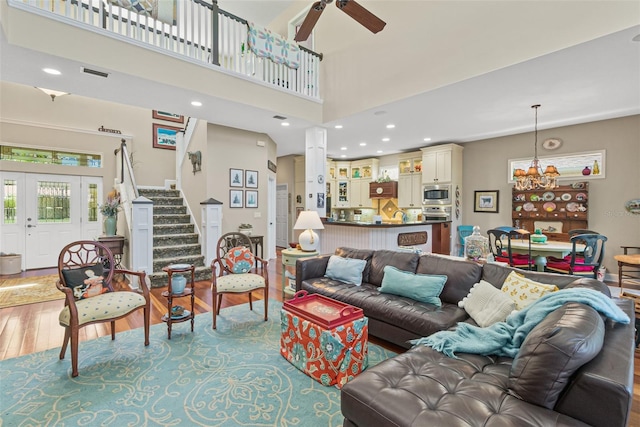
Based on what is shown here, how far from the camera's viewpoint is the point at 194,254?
578cm

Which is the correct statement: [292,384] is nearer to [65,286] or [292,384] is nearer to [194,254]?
[65,286]

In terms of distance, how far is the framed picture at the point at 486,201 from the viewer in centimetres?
674

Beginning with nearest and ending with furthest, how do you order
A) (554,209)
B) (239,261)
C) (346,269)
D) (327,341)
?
(327,341) → (346,269) → (239,261) → (554,209)

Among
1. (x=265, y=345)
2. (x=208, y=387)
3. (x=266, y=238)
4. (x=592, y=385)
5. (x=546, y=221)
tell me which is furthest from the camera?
(x=266, y=238)

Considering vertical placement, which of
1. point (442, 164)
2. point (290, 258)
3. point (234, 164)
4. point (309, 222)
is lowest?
point (290, 258)

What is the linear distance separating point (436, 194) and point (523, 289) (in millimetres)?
5290

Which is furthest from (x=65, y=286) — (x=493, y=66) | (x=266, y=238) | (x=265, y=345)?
(x=493, y=66)

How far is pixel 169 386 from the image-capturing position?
2.19 metres

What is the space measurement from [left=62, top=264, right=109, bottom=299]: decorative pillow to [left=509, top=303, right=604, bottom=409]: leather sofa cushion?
3214mm

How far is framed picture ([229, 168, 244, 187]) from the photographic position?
6129 mm

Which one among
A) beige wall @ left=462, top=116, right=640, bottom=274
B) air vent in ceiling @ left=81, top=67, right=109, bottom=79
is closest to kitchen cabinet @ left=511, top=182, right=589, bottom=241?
beige wall @ left=462, top=116, right=640, bottom=274

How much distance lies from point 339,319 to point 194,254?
441 cm

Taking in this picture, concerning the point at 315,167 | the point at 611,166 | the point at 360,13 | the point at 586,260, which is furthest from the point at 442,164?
the point at 360,13

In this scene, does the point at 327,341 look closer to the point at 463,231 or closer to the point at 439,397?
the point at 439,397
